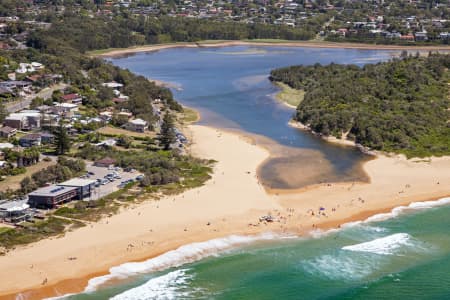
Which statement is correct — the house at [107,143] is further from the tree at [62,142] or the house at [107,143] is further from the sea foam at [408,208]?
the sea foam at [408,208]

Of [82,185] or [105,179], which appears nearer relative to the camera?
[82,185]

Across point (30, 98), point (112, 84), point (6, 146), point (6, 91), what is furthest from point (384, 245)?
point (112, 84)

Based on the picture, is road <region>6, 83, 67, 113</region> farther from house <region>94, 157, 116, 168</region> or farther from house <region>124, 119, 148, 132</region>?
house <region>94, 157, 116, 168</region>

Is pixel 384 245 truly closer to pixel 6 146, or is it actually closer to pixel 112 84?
pixel 6 146

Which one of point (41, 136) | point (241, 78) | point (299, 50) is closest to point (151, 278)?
point (41, 136)

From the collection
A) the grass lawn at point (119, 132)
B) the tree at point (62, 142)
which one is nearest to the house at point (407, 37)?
the grass lawn at point (119, 132)

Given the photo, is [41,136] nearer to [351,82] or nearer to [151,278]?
[151,278]

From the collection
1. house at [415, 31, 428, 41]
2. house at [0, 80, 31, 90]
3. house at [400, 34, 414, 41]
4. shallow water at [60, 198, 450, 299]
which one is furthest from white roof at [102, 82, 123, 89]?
house at [415, 31, 428, 41]
